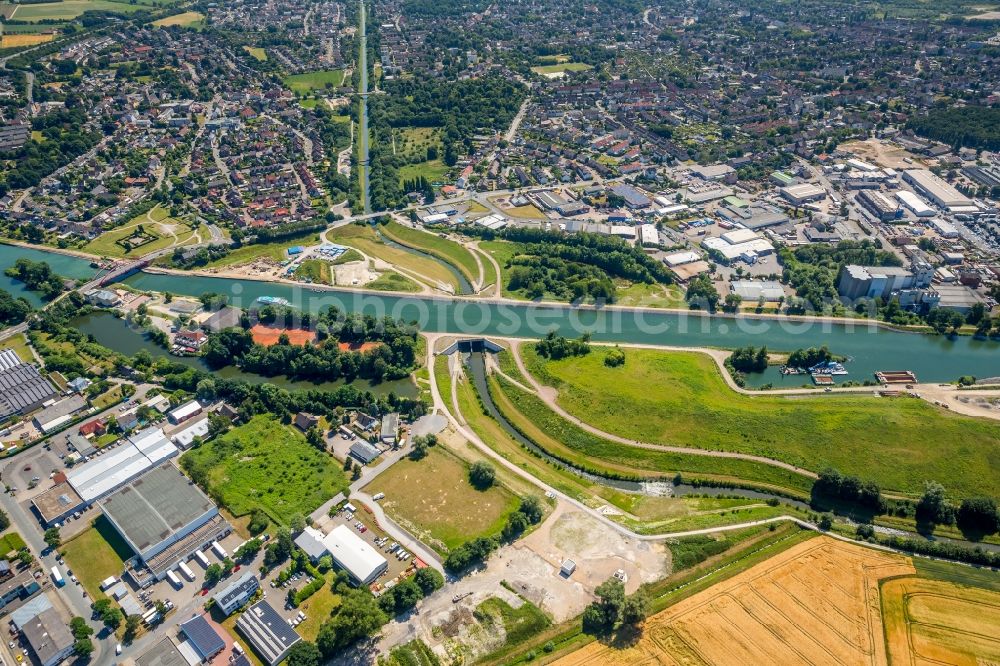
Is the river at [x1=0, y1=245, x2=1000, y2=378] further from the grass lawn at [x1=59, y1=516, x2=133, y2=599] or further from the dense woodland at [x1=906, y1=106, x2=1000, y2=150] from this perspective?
the dense woodland at [x1=906, y1=106, x2=1000, y2=150]

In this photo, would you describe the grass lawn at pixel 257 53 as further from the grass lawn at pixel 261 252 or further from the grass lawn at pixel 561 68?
the grass lawn at pixel 261 252

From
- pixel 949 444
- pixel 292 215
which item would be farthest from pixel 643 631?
pixel 292 215

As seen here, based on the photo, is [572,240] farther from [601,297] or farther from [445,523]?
[445,523]

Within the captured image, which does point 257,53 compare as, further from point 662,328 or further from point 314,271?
point 662,328

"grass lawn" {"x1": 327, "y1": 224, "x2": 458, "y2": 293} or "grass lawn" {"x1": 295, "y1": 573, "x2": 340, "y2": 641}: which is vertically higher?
"grass lawn" {"x1": 327, "y1": 224, "x2": 458, "y2": 293}

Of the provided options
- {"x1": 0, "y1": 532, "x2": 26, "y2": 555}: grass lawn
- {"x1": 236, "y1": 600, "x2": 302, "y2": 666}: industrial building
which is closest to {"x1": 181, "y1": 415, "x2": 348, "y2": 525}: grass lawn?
{"x1": 236, "y1": 600, "x2": 302, "y2": 666}: industrial building

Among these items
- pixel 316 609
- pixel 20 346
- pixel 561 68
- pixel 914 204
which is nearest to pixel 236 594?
pixel 316 609
